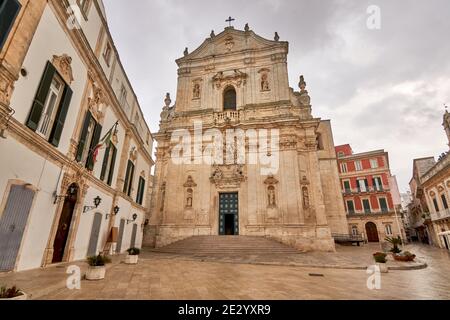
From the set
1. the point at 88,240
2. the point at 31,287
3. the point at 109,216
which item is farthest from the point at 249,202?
the point at 31,287

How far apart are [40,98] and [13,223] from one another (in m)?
3.63

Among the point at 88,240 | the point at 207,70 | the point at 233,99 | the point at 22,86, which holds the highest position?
the point at 207,70

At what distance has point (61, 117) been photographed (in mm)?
7648

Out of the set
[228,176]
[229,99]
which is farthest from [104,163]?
[229,99]

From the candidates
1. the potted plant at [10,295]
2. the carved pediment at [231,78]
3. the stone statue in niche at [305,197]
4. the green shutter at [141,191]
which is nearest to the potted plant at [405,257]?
the stone statue in niche at [305,197]

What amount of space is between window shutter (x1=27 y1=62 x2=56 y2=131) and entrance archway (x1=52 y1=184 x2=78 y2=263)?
127 inches

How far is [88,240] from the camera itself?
9.88 meters

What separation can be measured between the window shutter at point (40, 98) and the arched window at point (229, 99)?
56.2 feet

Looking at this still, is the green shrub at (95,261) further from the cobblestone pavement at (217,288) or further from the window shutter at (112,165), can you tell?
the window shutter at (112,165)

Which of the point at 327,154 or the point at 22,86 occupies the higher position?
the point at 327,154

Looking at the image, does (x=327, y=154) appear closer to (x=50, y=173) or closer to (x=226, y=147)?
(x=226, y=147)

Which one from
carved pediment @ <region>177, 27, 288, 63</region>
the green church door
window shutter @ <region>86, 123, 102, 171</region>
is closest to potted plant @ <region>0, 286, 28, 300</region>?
window shutter @ <region>86, 123, 102, 171</region>

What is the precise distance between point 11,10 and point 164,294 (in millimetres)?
7698

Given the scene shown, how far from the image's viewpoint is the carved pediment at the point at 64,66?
726cm
